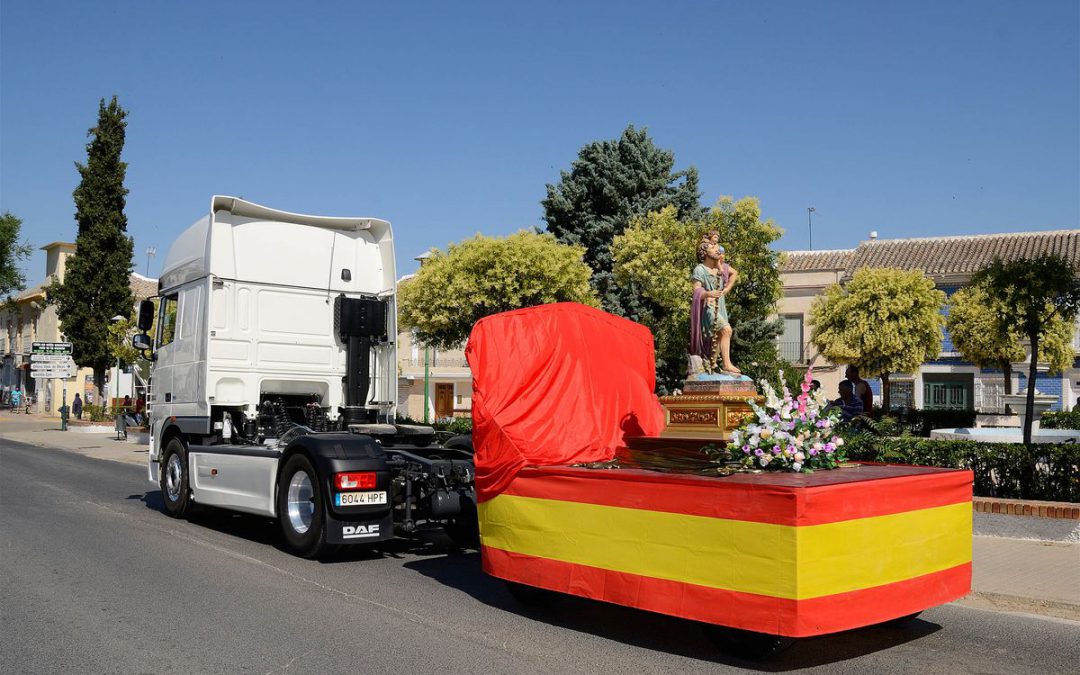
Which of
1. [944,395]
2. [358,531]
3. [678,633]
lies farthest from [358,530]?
[944,395]

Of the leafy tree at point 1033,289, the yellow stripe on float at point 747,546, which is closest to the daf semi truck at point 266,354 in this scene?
the yellow stripe on float at point 747,546

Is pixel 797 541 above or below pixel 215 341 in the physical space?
below

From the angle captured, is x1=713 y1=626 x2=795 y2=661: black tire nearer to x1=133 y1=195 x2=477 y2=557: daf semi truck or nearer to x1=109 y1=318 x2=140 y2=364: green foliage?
x1=133 y1=195 x2=477 y2=557: daf semi truck

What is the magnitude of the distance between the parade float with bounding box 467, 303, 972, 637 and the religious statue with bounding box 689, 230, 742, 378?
3703 millimetres

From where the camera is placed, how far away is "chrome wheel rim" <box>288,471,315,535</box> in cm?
909

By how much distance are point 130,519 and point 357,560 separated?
4414 millimetres

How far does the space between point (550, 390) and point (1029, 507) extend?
19.8 feet

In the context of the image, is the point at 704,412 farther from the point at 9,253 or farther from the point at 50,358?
the point at 9,253

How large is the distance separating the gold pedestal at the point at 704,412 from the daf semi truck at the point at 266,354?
2.58 metres

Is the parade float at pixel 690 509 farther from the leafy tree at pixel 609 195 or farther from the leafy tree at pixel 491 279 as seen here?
the leafy tree at pixel 609 195

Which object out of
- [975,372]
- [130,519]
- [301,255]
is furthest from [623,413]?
[975,372]

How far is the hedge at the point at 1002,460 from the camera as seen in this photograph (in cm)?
1045

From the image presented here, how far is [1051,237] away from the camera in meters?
40.9

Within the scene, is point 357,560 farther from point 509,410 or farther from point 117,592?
point 509,410
